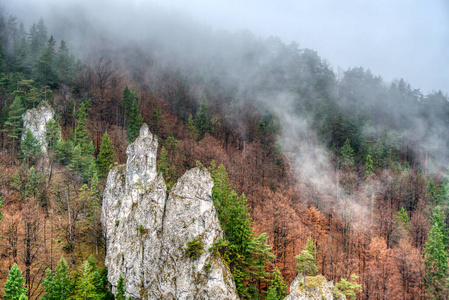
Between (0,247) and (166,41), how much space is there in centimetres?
13476

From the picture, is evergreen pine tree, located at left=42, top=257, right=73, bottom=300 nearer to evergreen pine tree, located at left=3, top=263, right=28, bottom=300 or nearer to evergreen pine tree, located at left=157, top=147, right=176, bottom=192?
evergreen pine tree, located at left=3, top=263, right=28, bottom=300

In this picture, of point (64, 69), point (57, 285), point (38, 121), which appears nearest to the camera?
point (57, 285)

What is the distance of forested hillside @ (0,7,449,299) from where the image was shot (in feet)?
102

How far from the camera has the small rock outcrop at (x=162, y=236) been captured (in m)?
28.4

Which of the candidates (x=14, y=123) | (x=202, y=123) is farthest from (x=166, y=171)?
(x=14, y=123)

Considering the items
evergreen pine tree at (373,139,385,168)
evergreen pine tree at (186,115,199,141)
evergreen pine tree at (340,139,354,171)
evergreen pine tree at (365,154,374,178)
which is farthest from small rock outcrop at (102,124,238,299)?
evergreen pine tree at (373,139,385,168)

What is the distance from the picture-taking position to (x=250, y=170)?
47812 mm

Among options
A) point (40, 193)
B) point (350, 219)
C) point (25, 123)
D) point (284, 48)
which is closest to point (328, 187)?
point (350, 219)

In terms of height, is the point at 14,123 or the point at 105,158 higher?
the point at 14,123

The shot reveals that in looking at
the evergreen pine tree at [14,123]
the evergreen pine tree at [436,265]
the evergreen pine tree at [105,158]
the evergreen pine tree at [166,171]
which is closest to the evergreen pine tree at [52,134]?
the evergreen pine tree at [14,123]

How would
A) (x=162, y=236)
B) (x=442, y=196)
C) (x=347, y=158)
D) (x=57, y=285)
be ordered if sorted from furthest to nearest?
1. (x=347, y=158)
2. (x=442, y=196)
3. (x=162, y=236)
4. (x=57, y=285)

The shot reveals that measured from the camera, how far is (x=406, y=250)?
3862cm

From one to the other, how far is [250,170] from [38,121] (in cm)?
4324

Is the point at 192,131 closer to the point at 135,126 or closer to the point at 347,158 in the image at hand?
the point at 135,126
